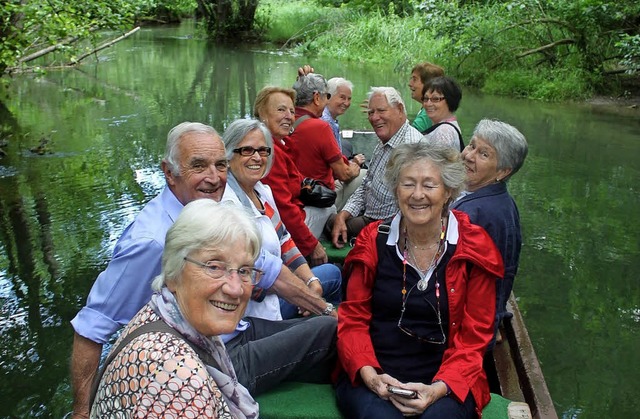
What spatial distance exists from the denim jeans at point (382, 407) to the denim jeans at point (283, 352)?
231mm

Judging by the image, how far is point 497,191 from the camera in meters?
2.95

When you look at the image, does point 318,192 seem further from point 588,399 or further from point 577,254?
point 577,254

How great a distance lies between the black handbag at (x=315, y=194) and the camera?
422 centimetres

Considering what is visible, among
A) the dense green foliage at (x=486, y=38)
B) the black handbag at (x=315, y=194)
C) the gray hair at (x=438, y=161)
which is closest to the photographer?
the gray hair at (x=438, y=161)

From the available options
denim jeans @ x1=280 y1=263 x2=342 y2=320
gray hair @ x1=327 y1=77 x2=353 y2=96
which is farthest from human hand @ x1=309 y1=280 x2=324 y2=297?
gray hair @ x1=327 y1=77 x2=353 y2=96

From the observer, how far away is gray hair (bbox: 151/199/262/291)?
1736mm

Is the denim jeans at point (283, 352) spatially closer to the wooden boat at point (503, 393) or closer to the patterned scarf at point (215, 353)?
the wooden boat at point (503, 393)

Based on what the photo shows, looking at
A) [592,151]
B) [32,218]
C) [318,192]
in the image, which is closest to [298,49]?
[592,151]

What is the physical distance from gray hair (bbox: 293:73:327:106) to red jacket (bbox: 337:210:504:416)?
7.17 ft

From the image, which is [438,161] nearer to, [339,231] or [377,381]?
[377,381]

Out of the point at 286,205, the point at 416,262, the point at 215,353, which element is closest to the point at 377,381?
the point at 416,262

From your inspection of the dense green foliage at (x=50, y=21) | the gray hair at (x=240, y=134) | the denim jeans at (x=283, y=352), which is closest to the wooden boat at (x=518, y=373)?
the denim jeans at (x=283, y=352)

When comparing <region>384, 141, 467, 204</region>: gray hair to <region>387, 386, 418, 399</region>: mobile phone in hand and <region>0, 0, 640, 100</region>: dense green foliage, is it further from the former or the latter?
<region>0, 0, 640, 100</region>: dense green foliage

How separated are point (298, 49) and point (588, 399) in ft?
62.3
